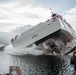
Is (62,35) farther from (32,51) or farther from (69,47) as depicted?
(32,51)

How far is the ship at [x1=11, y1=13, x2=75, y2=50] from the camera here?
82.1 metres

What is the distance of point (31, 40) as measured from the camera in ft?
285

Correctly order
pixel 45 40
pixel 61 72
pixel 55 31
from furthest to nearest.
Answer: pixel 45 40 → pixel 55 31 → pixel 61 72

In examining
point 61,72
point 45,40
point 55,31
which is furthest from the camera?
point 45,40

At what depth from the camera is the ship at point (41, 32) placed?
82.1m

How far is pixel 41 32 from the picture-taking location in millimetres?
84500

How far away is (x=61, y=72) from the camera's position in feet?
159

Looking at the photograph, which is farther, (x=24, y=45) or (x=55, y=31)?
(x=24, y=45)

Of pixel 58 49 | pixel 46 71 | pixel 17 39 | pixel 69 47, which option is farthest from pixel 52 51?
Answer: pixel 46 71

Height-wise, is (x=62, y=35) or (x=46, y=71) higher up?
(x=62, y=35)

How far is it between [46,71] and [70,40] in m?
45.4

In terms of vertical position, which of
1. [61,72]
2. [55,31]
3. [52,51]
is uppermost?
[55,31]

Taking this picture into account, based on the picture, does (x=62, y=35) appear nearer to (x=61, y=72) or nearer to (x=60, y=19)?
(x=60, y=19)

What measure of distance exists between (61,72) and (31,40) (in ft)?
130
